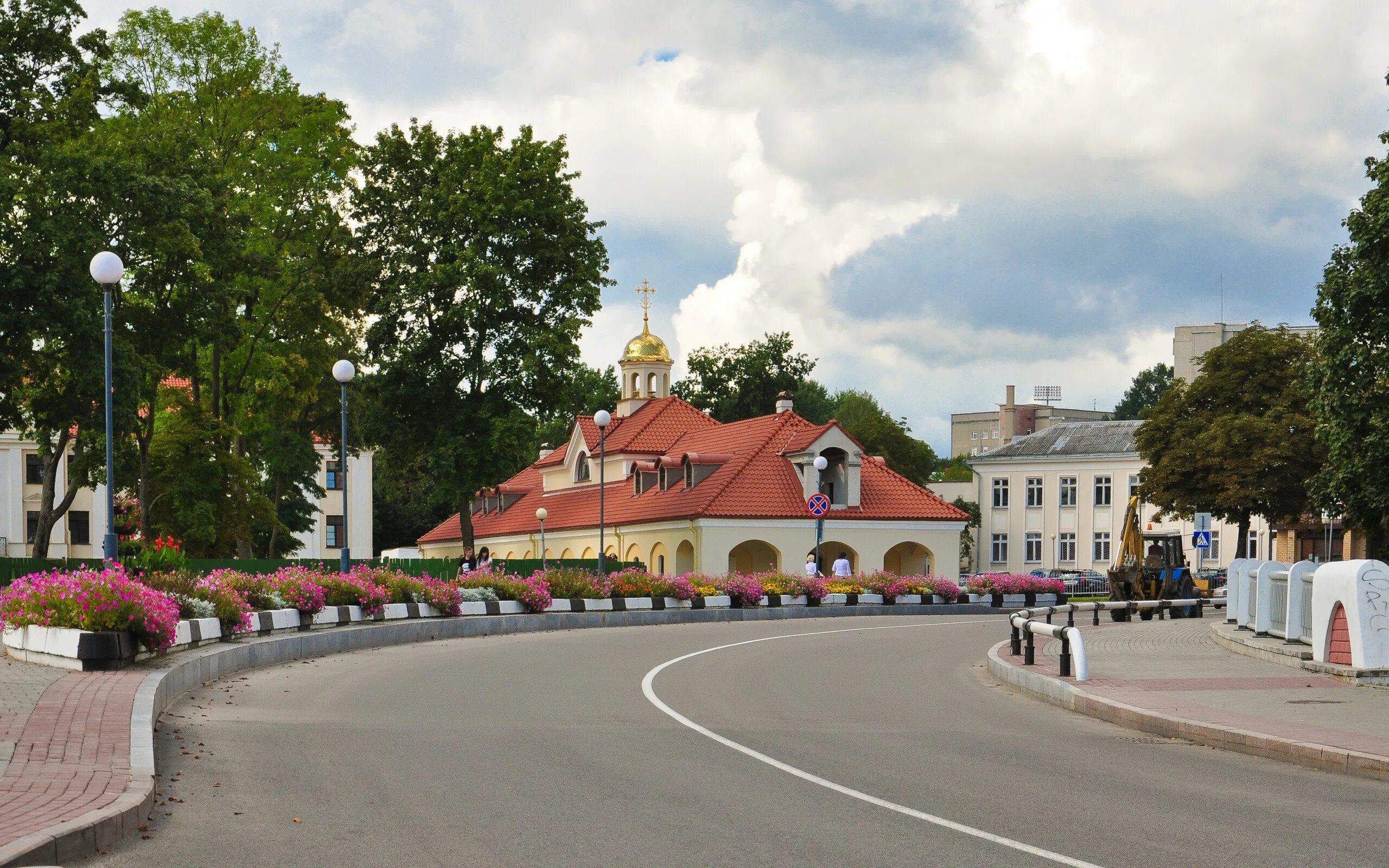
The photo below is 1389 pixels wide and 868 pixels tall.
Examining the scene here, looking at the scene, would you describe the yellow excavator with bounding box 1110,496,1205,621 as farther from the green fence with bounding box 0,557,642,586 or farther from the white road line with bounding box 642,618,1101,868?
the white road line with bounding box 642,618,1101,868

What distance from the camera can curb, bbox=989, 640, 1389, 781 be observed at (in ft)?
37.0

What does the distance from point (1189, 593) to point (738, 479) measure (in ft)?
68.9

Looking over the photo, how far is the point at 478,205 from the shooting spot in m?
53.3

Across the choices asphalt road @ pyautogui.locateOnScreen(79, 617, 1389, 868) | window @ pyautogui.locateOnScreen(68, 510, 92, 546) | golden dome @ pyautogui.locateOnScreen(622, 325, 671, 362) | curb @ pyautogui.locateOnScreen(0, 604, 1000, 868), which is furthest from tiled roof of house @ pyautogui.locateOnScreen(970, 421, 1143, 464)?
asphalt road @ pyautogui.locateOnScreen(79, 617, 1389, 868)

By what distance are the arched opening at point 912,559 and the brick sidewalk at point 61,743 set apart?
5035 cm

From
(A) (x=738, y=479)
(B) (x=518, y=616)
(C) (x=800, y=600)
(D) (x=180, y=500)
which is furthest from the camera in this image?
(A) (x=738, y=479)

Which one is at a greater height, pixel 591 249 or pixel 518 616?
pixel 591 249

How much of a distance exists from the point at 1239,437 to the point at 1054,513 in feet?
112

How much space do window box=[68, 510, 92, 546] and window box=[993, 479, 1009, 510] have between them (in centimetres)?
5441

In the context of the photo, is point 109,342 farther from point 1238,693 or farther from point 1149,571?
point 1149,571

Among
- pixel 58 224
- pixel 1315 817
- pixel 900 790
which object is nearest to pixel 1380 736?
pixel 1315 817

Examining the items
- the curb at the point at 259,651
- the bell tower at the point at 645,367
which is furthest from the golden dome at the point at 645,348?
the curb at the point at 259,651

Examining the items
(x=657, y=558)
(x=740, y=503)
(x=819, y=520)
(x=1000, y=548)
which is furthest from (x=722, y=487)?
(x=1000, y=548)

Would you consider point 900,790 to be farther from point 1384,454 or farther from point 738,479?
point 738,479
